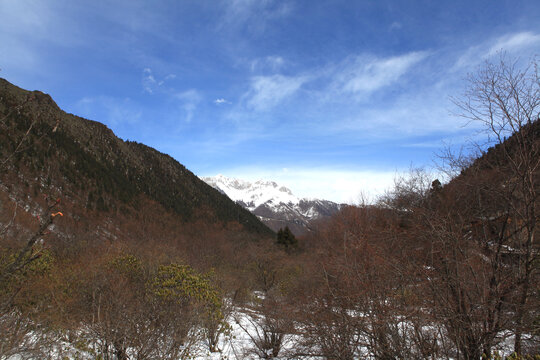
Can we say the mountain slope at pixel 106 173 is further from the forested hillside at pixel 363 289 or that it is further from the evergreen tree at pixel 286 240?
the forested hillside at pixel 363 289

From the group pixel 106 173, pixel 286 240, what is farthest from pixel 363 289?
pixel 106 173

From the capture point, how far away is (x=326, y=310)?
5434 mm

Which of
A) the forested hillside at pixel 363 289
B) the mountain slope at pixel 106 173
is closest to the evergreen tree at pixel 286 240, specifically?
the mountain slope at pixel 106 173

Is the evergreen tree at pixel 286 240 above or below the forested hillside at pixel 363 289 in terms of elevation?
above

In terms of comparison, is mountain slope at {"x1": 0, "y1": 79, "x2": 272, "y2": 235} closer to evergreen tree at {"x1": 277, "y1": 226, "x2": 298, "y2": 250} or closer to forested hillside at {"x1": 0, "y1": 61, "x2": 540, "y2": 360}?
evergreen tree at {"x1": 277, "y1": 226, "x2": 298, "y2": 250}

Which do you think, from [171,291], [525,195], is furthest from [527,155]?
[171,291]

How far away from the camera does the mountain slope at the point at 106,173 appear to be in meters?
40.6

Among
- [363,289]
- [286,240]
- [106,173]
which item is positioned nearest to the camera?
[363,289]

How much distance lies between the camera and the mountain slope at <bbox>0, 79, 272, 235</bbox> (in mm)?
40625

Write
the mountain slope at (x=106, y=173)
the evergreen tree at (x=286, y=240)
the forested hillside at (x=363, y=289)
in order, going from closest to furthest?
1. the forested hillside at (x=363, y=289)
2. the mountain slope at (x=106, y=173)
3. the evergreen tree at (x=286, y=240)

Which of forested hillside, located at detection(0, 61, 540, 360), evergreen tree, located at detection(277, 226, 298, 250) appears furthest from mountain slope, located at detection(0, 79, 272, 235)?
forested hillside, located at detection(0, 61, 540, 360)

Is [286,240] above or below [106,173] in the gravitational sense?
below

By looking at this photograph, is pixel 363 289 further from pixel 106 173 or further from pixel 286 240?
pixel 106 173

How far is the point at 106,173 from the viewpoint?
5859 cm
